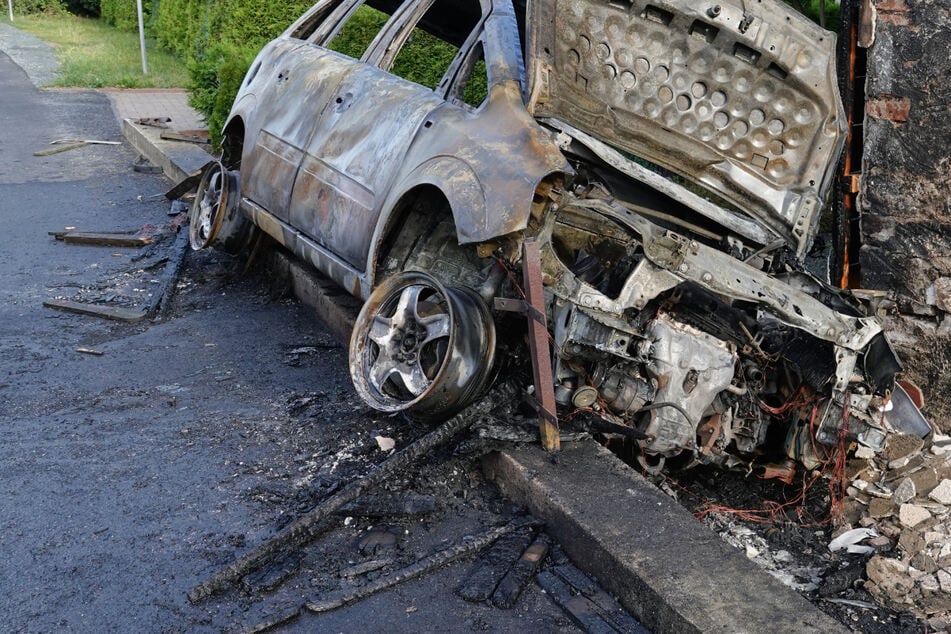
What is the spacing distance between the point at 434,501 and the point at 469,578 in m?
0.57

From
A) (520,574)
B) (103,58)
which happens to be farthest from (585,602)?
(103,58)

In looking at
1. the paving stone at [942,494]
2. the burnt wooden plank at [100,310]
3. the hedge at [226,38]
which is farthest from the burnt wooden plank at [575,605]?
the hedge at [226,38]

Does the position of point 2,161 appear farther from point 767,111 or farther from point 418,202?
point 767,111

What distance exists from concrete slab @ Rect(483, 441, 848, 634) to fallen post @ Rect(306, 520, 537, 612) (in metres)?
0.21

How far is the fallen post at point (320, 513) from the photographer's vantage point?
3.84 metres

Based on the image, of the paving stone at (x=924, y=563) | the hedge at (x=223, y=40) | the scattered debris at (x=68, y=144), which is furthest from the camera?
the scattered debris at (x=68, y=144)

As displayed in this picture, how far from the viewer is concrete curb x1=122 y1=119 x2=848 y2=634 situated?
11.6 ft

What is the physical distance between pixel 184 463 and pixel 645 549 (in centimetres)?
220

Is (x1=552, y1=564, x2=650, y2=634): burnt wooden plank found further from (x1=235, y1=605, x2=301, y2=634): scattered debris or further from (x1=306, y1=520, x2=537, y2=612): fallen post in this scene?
→ (x1=235, y1=605, x2=301, y2=634): scattered debris

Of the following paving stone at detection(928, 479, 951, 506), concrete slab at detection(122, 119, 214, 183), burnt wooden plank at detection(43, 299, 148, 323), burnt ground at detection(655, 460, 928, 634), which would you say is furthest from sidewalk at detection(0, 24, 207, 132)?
paving stone at detection(928, 479, 951, 506)

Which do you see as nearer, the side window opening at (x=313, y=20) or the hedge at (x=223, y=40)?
the side window opening at (x=313, y=20)

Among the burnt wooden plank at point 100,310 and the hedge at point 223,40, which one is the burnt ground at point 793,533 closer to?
the burnt wooden plank at point 100,310

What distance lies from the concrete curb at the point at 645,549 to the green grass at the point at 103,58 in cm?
1581

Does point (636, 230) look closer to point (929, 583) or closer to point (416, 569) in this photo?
point (416, 569)
